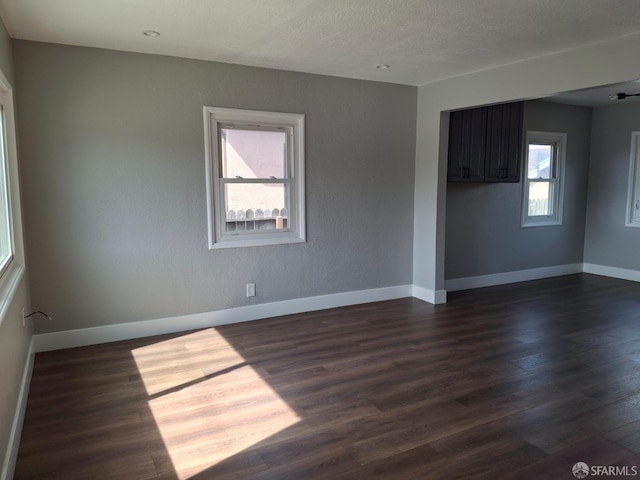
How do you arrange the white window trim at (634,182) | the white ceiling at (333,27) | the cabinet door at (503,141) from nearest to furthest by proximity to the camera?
the white ceiling at (333,27)
the cabinet door at (503,141)
the white window trim at (634,182)

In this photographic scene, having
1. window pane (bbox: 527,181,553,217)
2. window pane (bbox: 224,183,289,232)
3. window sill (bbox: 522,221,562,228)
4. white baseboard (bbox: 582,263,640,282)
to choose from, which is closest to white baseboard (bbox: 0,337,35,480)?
window pane (bbox: 224,183,289,232)

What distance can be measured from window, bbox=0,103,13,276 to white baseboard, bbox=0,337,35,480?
767 mm

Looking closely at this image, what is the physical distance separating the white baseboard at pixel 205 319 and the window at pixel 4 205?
0.98 metres

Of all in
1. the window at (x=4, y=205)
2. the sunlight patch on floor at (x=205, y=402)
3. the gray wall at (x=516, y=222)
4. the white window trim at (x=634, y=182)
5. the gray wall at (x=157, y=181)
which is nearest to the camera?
the sunlight patch on floor at (x=205, y=402)

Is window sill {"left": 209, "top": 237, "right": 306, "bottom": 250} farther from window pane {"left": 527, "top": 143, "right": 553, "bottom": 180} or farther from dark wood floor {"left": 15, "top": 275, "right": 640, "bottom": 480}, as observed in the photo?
window pane {"left": 527, "top": 143, "right": 553, "bottom": 180}

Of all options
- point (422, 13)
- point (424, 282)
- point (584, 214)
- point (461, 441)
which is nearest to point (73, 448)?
point (461, 441)

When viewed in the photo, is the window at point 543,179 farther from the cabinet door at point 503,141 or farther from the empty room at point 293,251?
the cabinet door at point 503,141

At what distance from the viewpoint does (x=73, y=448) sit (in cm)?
240

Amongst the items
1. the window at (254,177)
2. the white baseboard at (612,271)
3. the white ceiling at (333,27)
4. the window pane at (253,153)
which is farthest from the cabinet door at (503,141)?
the white baseboard at (612,271)

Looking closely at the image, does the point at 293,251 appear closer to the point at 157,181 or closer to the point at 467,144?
the point at 157,181

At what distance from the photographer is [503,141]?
5.44 meters

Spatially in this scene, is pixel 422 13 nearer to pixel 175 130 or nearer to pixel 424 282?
Result: pixel 175 130

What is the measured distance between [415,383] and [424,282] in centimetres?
231

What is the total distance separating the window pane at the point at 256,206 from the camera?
4.45 meters
